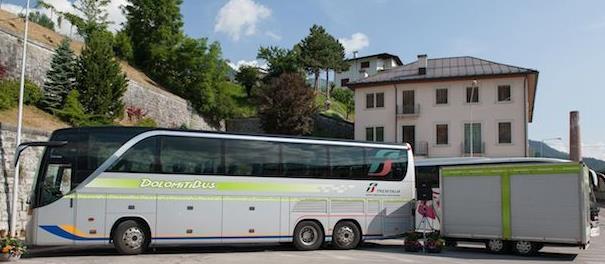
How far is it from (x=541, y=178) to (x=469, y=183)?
239 centimetres

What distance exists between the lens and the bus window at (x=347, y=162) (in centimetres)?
1812

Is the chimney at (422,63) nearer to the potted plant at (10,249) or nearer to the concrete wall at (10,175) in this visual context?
the concrete wall at (10,175)

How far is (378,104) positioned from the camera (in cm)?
4688

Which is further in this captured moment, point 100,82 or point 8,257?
point 100,82

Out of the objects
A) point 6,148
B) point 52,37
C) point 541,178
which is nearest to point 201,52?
point 52,37

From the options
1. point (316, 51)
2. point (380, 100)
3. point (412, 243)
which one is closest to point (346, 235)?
point (412, 243)

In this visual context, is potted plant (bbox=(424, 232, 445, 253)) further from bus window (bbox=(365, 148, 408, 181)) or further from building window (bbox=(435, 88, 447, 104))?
building window (bbox=(435, 88, 447, 104))

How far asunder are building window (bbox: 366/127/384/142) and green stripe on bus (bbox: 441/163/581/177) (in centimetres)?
2725

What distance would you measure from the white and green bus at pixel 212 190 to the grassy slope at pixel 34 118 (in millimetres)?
13727

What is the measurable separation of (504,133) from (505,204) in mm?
26771

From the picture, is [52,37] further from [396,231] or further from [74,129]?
[396,231]

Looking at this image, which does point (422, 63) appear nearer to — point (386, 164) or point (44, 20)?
point (386, 164)

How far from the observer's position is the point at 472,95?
142 feet

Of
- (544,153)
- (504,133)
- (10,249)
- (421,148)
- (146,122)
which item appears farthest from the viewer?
(544,153)
